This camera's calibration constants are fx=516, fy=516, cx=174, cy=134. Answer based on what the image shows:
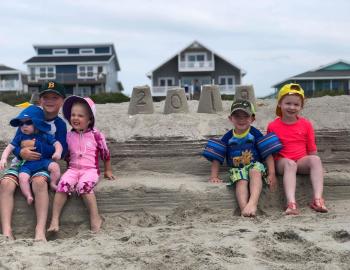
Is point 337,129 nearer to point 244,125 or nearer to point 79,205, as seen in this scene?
point 244,125

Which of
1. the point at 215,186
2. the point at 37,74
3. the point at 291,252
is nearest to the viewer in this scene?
the point at 291,252

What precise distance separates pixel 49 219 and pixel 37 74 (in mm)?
41567

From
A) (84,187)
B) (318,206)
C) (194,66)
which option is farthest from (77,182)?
(194,66)

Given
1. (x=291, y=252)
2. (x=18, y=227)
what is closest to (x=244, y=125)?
(x=291, y=252)

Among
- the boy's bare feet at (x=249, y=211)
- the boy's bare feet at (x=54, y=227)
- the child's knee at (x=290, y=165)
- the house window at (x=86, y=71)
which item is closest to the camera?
the boy's bare feet at (x=54, y=227)

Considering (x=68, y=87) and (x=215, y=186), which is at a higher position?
(x=68, y=87)

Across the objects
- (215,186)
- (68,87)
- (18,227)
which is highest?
(68,87)

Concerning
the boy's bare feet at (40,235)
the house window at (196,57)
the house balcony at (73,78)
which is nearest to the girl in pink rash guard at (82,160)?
the boy's bare feet at (40,235)

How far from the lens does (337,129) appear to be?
19.0ft

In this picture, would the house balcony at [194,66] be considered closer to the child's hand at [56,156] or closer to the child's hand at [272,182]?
the child's hand at [272,182]

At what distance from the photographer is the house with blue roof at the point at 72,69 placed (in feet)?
144

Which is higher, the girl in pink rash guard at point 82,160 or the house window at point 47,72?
the house window at point 47,72

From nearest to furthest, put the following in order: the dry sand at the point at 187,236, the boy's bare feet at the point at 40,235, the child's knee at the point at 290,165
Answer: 1. the dry sand at the point at 187,236
2. the boy's bare feet at the point at 40,235
3. the child's knee at the point at 290,165

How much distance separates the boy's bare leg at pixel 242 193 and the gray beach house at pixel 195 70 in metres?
33.2
